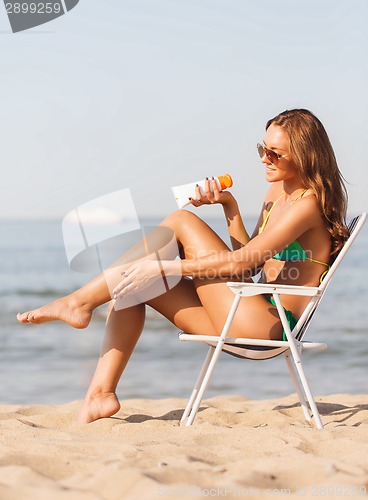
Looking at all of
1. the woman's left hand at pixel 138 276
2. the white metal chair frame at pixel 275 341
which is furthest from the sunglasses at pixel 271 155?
the woman's left hand at pixel 138 276

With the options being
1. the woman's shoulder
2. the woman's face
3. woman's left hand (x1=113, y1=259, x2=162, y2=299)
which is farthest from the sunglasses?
woman's left hand (x1=113, y1=259, x2=162, y2=299)

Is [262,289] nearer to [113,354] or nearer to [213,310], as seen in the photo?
[213,310]

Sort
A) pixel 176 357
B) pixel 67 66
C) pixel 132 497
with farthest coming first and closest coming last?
pixel 67 66 < pixel 176 357 < pixel 132 497

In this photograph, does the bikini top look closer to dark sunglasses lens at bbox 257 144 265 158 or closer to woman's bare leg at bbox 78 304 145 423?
dark sunglasses lens at bbox 257 144 265 158

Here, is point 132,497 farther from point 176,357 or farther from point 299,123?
→ point 176,357

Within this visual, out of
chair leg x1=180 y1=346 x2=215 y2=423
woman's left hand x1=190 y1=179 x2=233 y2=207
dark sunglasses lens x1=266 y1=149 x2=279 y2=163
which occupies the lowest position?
chair leg x1=180 y1=346 x2=215 y2=423

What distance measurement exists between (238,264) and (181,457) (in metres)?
1.04

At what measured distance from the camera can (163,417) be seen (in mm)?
4074

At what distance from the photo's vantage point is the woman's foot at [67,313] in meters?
3.53

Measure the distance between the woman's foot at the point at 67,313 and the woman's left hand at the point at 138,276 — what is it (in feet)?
0.58

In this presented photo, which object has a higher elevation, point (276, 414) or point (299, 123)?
point (299, 123)

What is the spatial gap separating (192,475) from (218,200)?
154 centimetres

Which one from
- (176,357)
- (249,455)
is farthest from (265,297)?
(176,357)

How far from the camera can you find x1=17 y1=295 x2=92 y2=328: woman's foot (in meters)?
3.53
